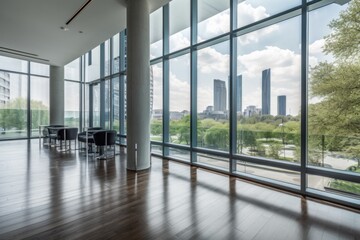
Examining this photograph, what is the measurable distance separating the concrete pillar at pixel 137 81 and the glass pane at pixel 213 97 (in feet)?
4.52

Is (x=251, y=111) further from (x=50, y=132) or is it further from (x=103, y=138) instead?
(x=50, y=132)

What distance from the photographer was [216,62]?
479 centimetres

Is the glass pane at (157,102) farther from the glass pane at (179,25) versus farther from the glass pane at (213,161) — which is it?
the glass pane at (213,161)

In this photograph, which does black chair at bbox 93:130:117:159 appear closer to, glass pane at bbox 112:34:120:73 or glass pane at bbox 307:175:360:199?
glass pane at bbox 112:34:120:73

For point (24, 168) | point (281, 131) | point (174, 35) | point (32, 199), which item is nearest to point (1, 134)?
point (24, 168)

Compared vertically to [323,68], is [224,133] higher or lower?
lower

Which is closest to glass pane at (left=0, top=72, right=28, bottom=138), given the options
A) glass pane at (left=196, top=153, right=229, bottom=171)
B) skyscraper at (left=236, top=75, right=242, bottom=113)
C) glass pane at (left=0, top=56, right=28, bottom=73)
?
glass pane at (left=0, top=56, right=28, bottom=73)

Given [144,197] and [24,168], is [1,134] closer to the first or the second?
[24,168]

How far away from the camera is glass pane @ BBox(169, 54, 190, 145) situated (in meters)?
5.44

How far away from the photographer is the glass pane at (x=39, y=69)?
9.65 metres

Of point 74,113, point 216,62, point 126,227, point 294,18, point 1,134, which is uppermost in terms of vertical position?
point 294,18

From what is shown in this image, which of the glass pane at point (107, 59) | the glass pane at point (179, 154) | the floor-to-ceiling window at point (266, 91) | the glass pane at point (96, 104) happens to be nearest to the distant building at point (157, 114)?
the floor-to-ceiling window at point (266, 91)

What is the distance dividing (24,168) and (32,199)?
2.18 meters

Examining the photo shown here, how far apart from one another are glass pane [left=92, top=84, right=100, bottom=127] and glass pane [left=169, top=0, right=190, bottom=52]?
5209mm
